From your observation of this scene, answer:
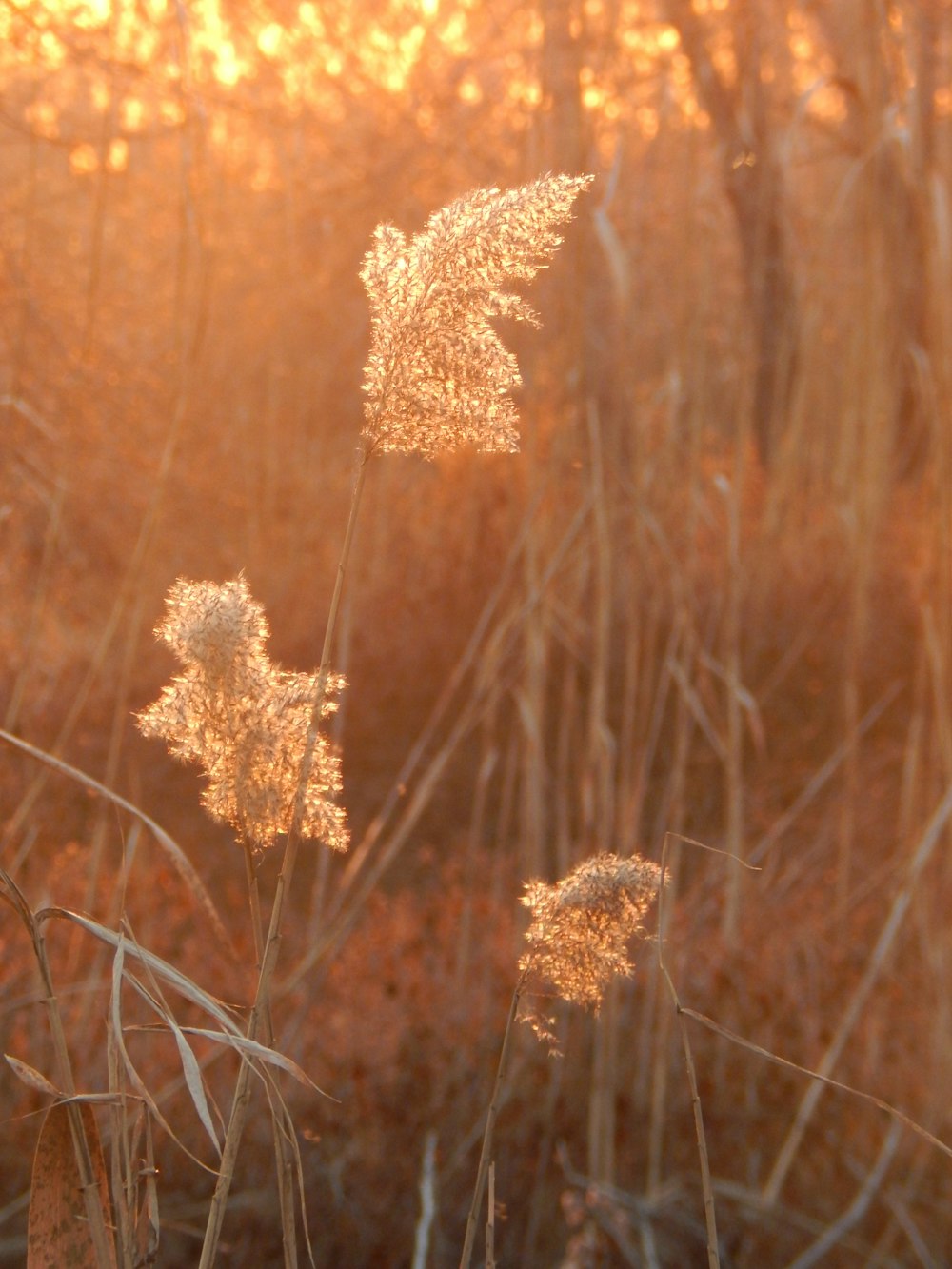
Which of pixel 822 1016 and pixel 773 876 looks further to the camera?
pixel 773 876

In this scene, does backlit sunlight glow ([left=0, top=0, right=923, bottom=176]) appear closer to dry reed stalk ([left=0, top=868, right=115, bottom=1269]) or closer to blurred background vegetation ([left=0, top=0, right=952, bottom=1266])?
blurred background vegetation ([left=0, top=0, right=952, bottom=1266])

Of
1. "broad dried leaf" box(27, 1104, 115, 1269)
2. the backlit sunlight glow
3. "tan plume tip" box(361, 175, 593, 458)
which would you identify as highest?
the backlit sunlight glow

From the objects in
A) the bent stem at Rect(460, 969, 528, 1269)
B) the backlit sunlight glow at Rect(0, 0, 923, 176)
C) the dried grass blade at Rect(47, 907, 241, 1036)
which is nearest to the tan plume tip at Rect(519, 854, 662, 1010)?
the bent stem at Rect(460, 969, 528, 1269)

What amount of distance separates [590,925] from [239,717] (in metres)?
0.17

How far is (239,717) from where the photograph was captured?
0.46m

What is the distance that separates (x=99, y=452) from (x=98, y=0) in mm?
1458

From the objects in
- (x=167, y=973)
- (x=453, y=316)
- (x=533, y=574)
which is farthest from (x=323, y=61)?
(x=167, y=973)

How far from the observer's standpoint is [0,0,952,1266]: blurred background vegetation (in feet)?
4.51

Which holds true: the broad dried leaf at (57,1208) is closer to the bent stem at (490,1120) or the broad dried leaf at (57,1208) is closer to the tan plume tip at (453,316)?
the bent stem at (490,1120)

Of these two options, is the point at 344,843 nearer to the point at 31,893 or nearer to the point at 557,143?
the point at 557,143

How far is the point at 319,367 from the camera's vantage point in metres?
2.79

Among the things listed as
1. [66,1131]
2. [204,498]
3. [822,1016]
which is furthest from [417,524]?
[66,1131]

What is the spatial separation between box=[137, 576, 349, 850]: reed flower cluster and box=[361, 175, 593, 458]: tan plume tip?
86 mm

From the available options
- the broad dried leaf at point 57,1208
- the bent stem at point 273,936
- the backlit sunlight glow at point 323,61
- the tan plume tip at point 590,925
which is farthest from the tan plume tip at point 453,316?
the backlit sunlight glow at point 323,61
